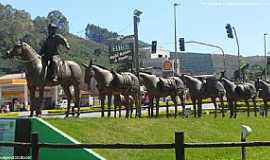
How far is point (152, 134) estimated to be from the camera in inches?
707

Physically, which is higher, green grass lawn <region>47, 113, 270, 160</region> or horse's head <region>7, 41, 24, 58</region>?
horse's head <region>7, 41, 24, 58</region>

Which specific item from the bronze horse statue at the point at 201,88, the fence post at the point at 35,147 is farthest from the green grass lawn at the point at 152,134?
the bronze horse statue at the point at 201,88

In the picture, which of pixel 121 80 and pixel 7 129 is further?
pixel 121 80

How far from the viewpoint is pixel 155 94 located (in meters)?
26.9

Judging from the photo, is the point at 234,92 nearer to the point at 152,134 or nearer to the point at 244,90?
the point at 244,90

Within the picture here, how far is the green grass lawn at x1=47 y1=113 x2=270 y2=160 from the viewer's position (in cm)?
1577

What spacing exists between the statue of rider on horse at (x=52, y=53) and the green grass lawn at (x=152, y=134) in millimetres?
2050

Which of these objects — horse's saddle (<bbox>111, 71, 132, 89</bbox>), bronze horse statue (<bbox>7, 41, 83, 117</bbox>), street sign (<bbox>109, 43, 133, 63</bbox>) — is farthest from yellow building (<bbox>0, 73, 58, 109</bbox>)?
bronze horse statue (<bbox>7, 41, 83, 117</bbox>)

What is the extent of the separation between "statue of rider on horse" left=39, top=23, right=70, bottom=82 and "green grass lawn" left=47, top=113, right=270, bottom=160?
205 centimetres

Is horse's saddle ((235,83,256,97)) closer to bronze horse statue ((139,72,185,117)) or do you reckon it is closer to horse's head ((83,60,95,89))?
bronze horse statue ((139,72,185,117))

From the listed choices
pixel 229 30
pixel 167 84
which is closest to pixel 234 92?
pixel 167 84

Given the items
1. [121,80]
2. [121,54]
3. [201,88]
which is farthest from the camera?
[121,54]

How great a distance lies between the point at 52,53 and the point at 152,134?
174 inches

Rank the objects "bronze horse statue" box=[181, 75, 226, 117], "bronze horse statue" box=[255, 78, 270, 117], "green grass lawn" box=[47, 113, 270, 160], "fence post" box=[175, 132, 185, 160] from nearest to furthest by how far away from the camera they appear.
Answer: "fence post" box=[175, 132, 185, 160] → "green grass lawn" box=[47, 113, 270, 160] → "bronze horse statue" box=[181, 75, 226, 117] → "bronze horse statue" box=[255, 78, 270, 117]
